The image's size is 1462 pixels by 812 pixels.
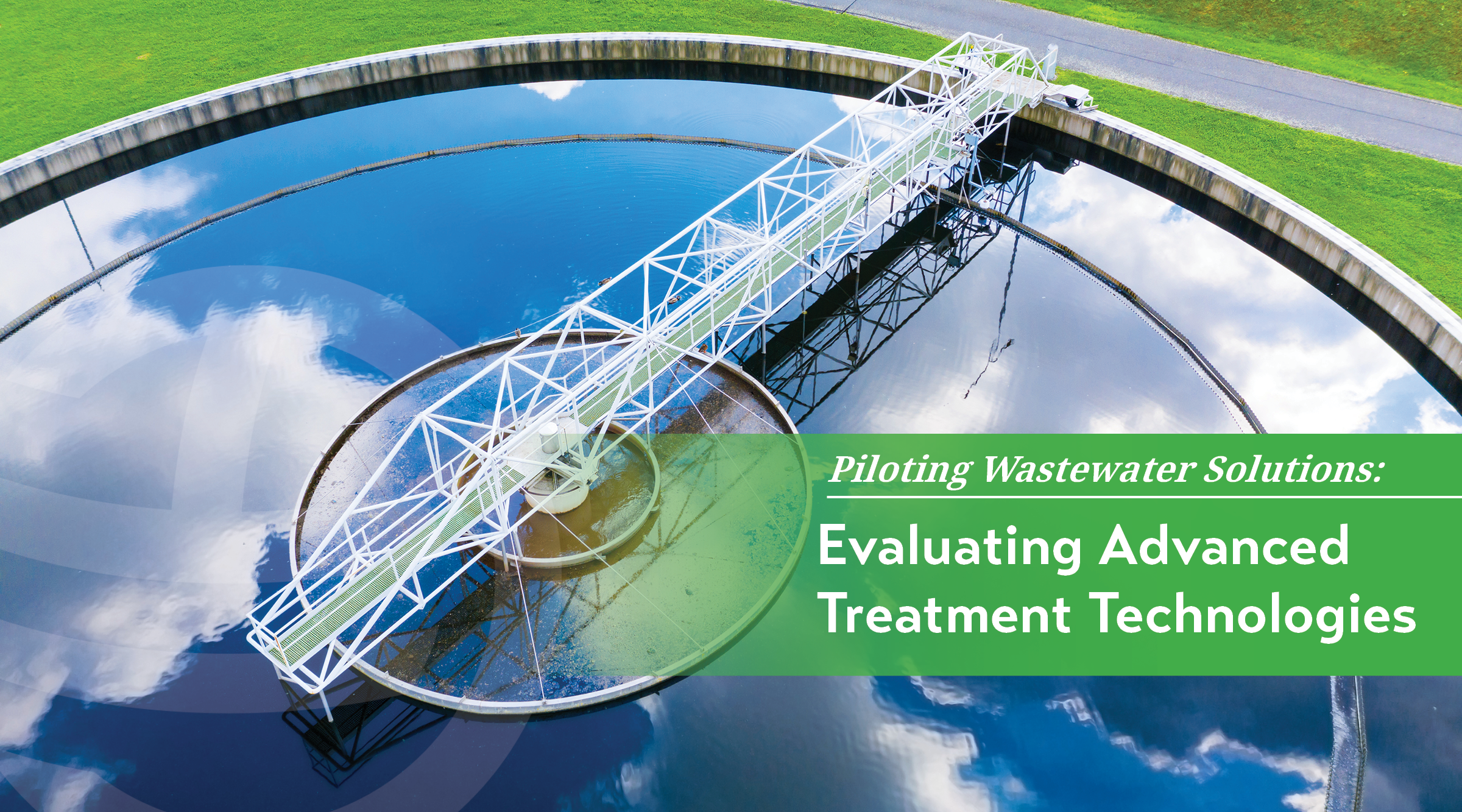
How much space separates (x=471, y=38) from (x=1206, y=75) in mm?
38019

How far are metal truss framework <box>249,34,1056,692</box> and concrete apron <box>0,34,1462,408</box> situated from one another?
499cm

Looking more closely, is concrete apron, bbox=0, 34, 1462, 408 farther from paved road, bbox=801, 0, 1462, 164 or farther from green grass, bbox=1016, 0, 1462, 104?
green grass, bbox=1016, 0, 1462, 104

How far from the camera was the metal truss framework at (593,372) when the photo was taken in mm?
23422

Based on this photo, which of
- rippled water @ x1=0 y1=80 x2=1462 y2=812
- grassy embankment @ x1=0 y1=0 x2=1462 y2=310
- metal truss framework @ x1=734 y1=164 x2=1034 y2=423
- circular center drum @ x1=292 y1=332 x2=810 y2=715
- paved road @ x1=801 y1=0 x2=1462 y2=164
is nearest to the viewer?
rippled water @ x1=0 y1=80 x2=1462 y2=812

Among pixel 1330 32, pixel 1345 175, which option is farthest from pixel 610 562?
pixel 1330 32

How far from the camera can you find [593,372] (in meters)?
28.0

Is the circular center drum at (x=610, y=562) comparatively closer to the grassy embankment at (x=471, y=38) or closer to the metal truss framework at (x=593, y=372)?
the metal truss framework at (x=593, y=372)

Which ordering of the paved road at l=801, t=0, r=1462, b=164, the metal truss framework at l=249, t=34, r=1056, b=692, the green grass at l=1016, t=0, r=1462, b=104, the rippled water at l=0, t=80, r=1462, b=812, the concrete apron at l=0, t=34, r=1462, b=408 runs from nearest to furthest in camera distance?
the rippled water at l=0, t=80, r=1462, b=812, the metal truss framework at l=249, t=34, r=1056, b=692, the concrete apron at l=0, t=34, r=1462, b=408, the paved road at l=801, t=0, r=1462, b=164, the green grass at l=1016, t=0, r=1462, b=104

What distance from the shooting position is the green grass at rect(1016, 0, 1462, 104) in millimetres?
46062

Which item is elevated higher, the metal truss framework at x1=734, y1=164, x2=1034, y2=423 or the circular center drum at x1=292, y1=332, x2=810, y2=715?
the metal truss framework at x1=734, y1=164, x2=1034, y2=423

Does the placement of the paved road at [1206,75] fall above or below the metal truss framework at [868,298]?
above
